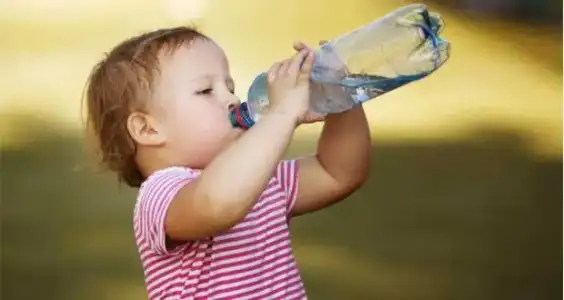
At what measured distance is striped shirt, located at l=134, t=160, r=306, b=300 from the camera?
3.34 feet

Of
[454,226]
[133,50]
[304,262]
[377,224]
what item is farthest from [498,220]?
[133,50]

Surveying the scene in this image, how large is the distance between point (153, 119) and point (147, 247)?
0.43ft

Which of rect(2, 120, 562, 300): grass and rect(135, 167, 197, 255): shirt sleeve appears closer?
rect(135, 167, 197, 255): shirt sleeve

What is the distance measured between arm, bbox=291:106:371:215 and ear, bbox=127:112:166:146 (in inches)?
6.3

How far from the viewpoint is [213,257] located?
1.04 metres

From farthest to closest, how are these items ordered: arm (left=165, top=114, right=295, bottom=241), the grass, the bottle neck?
the grass < the bottle neck < arm (left=165, top=114, right=295, bottom=241)

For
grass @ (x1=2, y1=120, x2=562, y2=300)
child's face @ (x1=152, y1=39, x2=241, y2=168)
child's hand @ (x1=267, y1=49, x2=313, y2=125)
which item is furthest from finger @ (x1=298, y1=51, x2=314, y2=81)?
grass @ (x1=2, y1=120, x2=562, y2=300)

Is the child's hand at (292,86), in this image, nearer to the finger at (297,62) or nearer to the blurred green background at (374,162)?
the finger at (297,62)

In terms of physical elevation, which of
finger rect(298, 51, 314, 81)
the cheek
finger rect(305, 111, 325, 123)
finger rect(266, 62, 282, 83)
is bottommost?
finger rect(305, 111, 325, 123)

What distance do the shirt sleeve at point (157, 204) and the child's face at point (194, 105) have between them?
0.15 ft

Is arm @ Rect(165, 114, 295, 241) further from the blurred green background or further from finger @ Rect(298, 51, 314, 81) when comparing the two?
the blurred green background

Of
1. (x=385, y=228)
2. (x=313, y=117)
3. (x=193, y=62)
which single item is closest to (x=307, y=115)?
(x=313, y=117)

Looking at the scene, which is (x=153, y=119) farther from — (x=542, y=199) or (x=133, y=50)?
(x=542, y=199)

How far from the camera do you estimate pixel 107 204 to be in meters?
2.08
